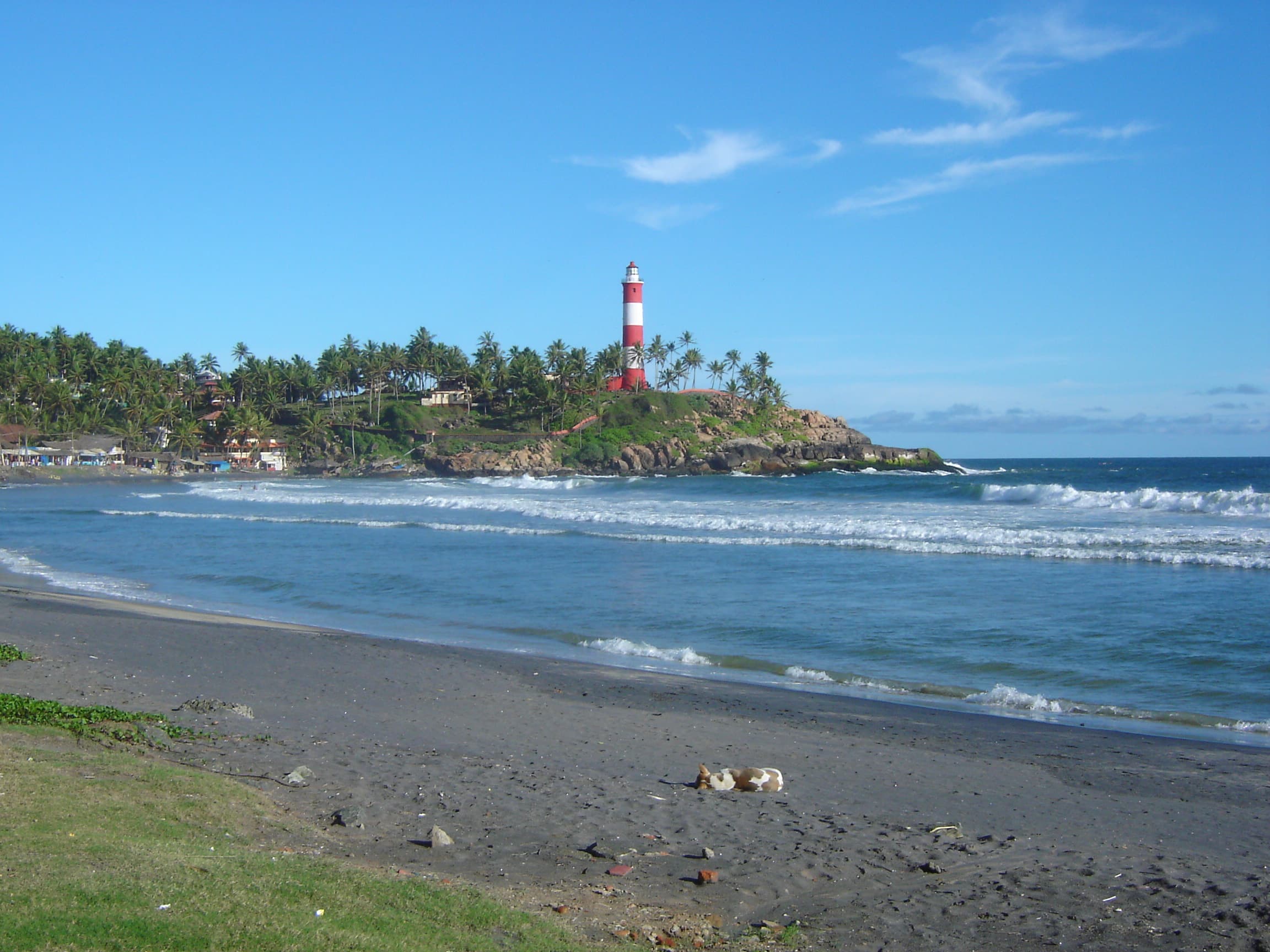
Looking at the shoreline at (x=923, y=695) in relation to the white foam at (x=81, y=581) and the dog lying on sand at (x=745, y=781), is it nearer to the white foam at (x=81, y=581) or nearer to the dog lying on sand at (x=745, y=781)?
the dog lying on sand at (x=745, y=781)

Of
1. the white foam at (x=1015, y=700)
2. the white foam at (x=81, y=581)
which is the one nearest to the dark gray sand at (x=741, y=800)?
the white foam at (x=1015, y=700)

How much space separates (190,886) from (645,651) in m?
9.63

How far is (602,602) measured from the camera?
1781 centimetres

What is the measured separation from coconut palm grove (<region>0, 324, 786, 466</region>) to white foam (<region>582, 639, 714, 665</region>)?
7878 cm

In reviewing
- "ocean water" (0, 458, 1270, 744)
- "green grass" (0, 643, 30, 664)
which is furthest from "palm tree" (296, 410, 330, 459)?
"green grass" (0, 643, 30, 664)

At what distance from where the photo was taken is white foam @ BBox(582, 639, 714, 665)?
43.8 ft

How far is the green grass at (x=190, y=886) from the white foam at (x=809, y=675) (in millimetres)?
7315

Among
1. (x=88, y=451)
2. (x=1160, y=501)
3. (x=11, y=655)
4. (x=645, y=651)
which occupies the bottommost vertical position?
(x=645, y=651)

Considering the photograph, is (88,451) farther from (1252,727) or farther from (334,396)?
(1252,727)

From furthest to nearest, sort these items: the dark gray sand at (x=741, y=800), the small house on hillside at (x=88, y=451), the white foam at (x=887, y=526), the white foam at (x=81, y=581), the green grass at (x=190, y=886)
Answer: the small house on hillside at (x=88, y=451) → the white foam at (x=887, y=526) → the white foam at (x=81, y=581) → the dark gray sand at (x=741, y=800) → the green grass at (x=190, y=886)

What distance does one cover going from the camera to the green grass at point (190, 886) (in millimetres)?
3949

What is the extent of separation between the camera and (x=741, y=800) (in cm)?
711

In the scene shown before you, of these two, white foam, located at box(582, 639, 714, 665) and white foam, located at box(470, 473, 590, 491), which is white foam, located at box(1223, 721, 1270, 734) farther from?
white foam, located at box(470, 473, 590, 491)

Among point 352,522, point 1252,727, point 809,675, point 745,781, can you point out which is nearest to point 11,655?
point 745,781
